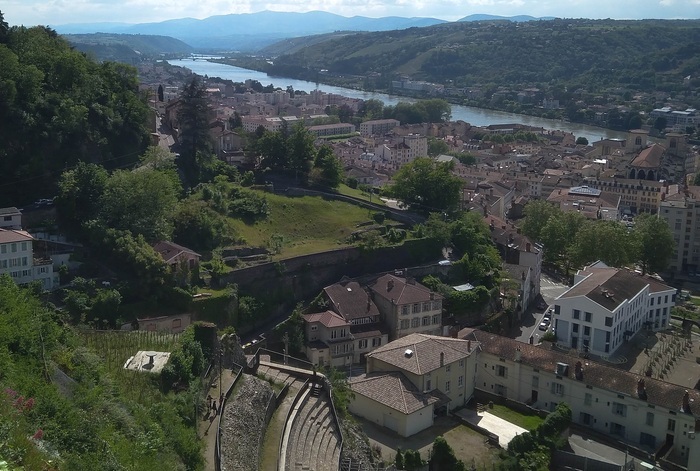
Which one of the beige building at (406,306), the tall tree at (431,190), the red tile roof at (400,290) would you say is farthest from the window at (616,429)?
the tall tree at (431,190)

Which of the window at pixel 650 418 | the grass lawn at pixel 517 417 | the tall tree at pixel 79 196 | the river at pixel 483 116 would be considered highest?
the tall tree at pixel 79 196

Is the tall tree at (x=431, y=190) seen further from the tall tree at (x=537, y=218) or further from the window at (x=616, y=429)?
the window at (x=616, y=429)

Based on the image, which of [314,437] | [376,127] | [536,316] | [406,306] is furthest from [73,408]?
[376,127]

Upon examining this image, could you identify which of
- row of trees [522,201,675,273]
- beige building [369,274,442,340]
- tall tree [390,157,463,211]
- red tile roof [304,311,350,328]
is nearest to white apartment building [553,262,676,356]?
beige building [369,274,442,340]

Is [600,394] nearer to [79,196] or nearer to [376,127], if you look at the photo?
[79,196]

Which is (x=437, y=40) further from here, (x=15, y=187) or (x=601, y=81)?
(x=15, y=187)
